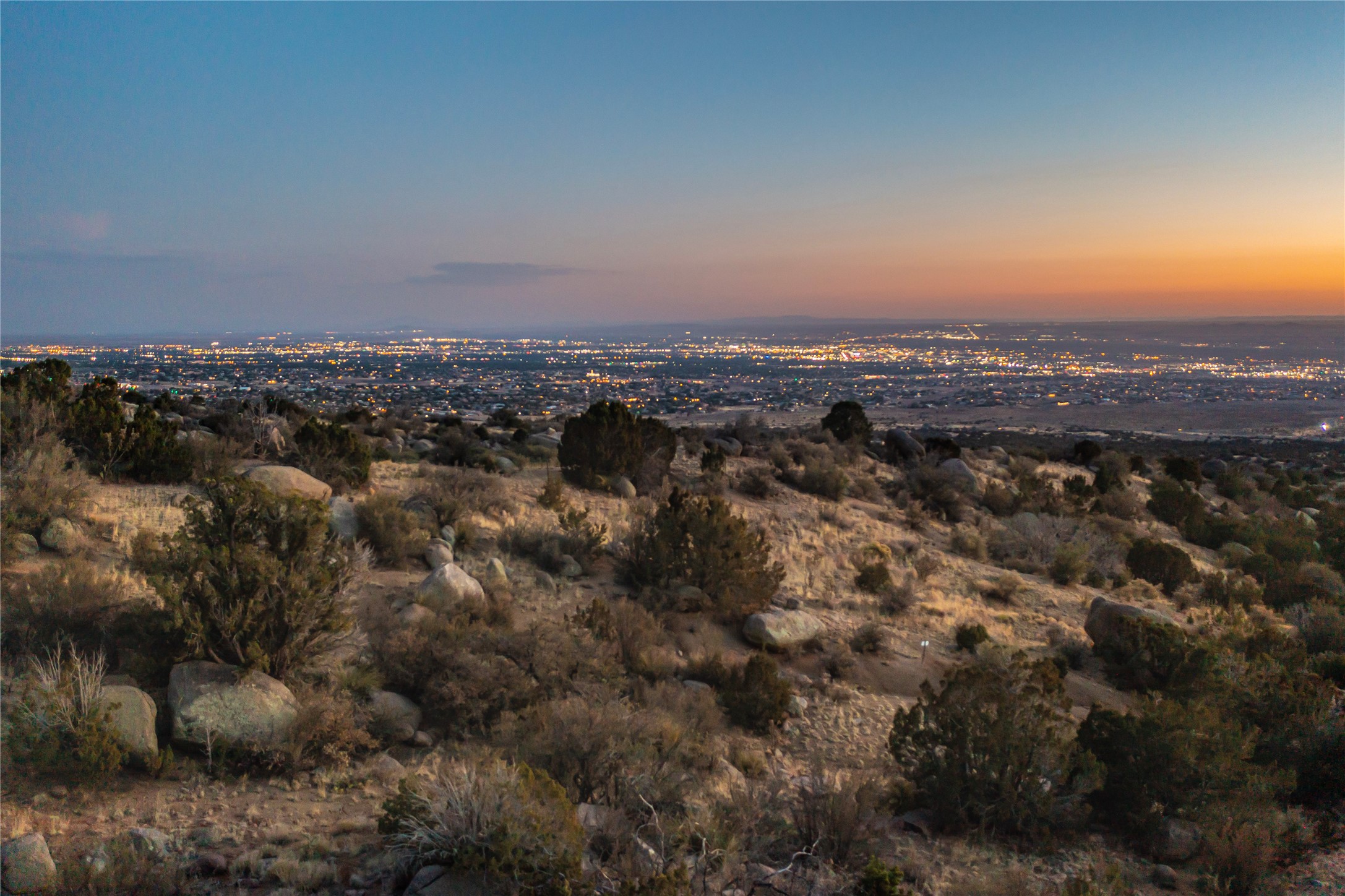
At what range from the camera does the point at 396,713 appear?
687cm

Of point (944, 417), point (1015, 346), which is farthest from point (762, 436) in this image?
point (1015, 346)

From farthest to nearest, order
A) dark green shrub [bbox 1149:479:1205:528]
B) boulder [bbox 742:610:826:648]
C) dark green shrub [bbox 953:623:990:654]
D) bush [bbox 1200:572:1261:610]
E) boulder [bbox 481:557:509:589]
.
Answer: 1. dark green shrub [bbox 1149:479:1205:528]
2. bush [bbox 1200:572:1261:610]
3. dark green shrub [bbox 953:623:990:654]
4. boulder [bbox 742:610:826:648]
5. boulder [bbox 481:557:509:589]

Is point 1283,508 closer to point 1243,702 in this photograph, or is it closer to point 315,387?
point 1243,702

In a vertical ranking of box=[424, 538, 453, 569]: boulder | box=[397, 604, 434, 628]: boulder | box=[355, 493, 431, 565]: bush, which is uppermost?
box=[355, 493, 431, 565]: bush

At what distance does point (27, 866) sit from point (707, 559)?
8.85m

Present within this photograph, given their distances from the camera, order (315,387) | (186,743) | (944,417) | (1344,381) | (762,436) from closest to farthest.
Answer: (186,743) → (762,436) → (315,387) → (944,417) → (1344,381)

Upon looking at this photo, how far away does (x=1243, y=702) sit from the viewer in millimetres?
8016

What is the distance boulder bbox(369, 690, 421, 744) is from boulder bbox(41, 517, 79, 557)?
510cm

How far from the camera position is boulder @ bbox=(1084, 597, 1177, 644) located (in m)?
12.2

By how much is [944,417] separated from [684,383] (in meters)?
35.3

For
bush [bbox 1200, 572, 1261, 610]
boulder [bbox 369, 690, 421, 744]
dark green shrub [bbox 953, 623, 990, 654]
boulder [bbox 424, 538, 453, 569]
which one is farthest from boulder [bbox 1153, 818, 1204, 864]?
bush [bbox 1200, 572, 1261, 610]

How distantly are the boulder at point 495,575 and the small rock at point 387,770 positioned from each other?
406cm

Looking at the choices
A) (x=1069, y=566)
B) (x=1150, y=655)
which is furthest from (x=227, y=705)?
(x=1069, y=566)

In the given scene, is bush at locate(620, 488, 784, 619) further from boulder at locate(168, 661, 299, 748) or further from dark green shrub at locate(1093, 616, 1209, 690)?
boulder at locate(168, 661, 299, 748)
